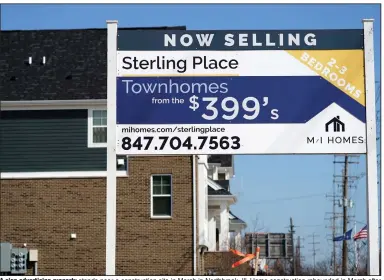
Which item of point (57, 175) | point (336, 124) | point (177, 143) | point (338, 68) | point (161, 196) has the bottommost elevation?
point (161, 196)

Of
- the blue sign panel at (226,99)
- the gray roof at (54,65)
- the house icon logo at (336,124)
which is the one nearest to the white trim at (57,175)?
the gray roof at (54,65)

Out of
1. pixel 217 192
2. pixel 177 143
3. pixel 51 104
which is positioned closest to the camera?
pixel 177 143

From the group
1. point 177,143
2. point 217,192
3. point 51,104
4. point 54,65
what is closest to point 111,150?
point 177,143

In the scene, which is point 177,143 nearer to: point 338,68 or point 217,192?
point 338,68

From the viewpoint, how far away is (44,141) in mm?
30609

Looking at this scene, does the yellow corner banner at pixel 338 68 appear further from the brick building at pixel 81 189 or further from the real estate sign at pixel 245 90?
the brick building at pixel 81 189

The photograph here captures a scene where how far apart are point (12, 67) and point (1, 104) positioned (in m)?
2.20

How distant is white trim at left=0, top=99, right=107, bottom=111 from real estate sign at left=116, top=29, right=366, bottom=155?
17.8 m

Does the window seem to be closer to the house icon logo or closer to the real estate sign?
the real estate sign

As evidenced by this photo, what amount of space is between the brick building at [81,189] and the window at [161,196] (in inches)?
1.5

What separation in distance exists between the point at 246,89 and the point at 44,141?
1926 centimetres

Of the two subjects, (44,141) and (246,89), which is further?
(44,141)

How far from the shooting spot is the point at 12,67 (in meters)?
32.4

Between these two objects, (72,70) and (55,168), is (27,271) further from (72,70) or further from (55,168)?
(72,70)
